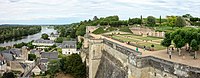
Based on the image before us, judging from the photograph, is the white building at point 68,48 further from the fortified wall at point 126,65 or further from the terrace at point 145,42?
the fortified wall at point 126,65

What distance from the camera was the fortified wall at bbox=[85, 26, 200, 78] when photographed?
12.2 meters

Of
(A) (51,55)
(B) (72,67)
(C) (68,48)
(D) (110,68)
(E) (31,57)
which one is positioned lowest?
(E) (31,57)

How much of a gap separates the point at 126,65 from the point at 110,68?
14.7 ft

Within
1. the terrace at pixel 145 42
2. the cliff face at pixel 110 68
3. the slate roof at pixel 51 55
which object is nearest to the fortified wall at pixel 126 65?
the cliff face at pixel 110 68

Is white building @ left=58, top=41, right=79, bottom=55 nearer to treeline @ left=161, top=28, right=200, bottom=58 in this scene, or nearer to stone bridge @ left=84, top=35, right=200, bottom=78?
stone bridge @ left=84, top=35, right=200, bottom=78

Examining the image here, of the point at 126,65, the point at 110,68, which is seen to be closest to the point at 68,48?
the point at 110,68

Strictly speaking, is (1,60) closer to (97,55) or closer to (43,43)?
(97,55)

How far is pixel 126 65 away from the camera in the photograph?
18766 millimetres

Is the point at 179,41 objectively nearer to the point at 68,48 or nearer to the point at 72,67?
the point at 72,67

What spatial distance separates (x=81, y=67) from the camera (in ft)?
104

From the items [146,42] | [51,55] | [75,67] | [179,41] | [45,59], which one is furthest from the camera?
[51,55]

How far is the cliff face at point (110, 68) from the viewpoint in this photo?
2014 centimetres

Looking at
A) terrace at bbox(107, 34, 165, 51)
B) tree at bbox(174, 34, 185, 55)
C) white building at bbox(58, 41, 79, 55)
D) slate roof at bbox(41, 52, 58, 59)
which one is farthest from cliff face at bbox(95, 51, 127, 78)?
white building at bbox(58, 41, 79, 55)

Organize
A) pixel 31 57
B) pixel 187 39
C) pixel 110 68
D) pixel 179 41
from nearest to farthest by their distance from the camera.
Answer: pixel 179 41 → pixel 187 39 → pixel 110 68 → pixel 31 57
